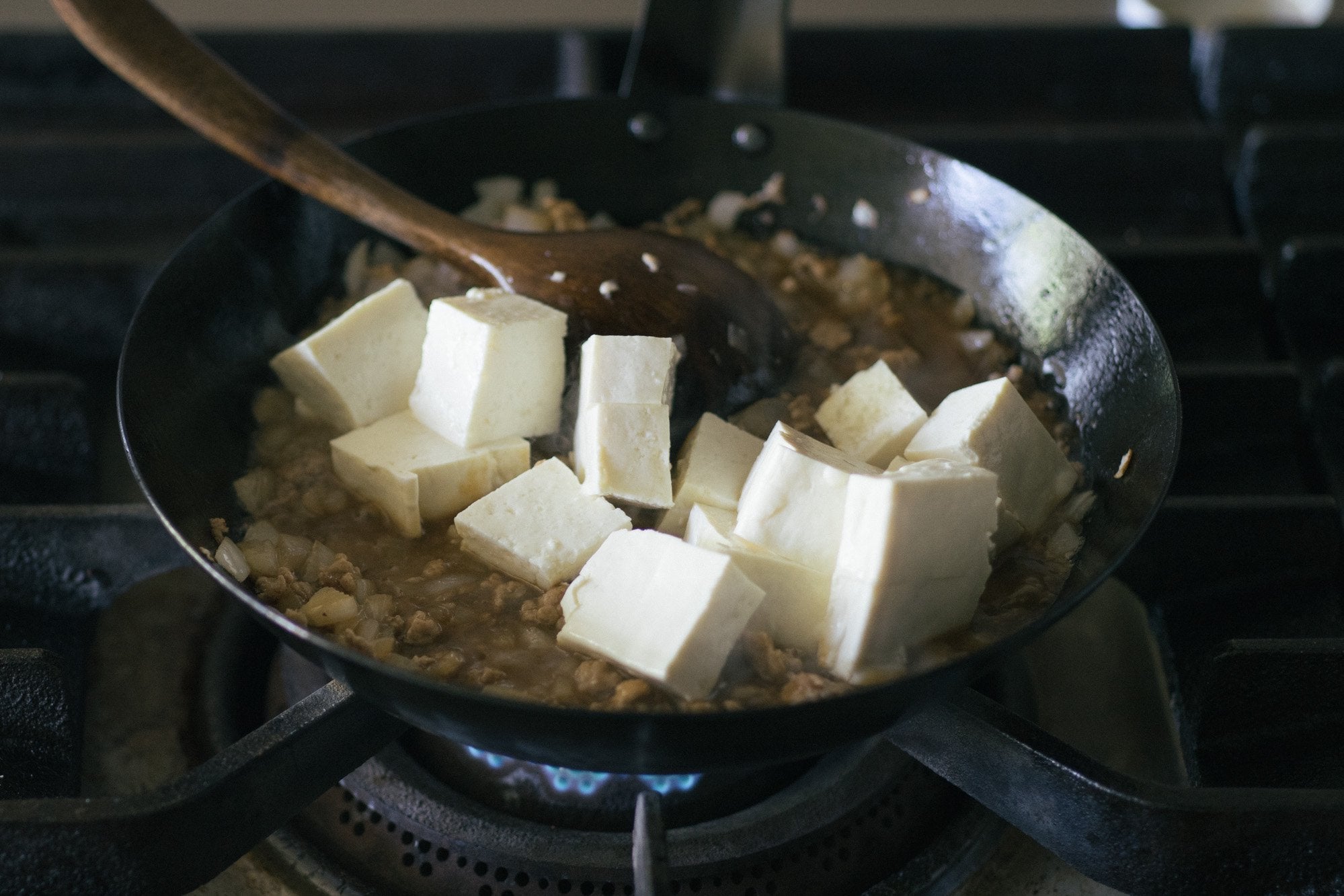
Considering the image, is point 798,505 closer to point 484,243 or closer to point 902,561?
point 902,561

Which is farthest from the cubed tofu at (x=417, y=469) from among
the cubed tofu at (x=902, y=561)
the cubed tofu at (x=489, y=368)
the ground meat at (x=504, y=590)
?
the cubed tofu at (x=902, y=561)

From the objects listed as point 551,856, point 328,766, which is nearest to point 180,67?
point 328,766

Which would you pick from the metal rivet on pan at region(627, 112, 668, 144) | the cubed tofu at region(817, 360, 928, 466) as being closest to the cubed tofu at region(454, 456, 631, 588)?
the cubed tofu at region(817, 360, 928, 466)

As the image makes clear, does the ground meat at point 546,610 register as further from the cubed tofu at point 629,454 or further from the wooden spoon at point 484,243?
the wooden spoon at point 484,243

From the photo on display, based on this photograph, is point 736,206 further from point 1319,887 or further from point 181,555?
point 1319,887

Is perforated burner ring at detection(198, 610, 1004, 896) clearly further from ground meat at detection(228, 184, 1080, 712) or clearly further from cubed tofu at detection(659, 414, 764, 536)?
cubed tofu at detection(659, 414, 764, 536)

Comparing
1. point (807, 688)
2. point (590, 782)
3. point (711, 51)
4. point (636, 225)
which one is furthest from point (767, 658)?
point (711, 51)
